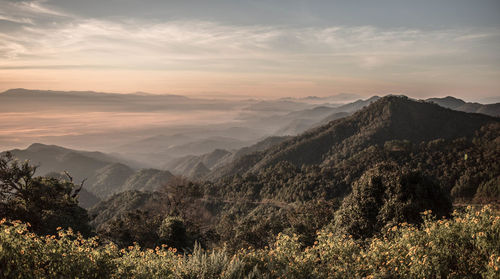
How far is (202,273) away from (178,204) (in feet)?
113

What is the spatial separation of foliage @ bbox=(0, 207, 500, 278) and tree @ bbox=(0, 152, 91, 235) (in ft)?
55.9

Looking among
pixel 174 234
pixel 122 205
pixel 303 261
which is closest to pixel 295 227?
pixel 174 234

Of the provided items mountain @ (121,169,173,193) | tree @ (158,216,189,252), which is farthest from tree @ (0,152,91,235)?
mountain @ (121,169,173,193)

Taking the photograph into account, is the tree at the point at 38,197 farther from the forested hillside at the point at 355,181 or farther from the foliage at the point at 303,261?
the foliage at the point at 303,261

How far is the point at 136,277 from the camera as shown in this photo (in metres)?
8.59

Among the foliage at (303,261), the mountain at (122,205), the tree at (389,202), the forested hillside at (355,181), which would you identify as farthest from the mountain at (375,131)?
the foliage at (303,261)

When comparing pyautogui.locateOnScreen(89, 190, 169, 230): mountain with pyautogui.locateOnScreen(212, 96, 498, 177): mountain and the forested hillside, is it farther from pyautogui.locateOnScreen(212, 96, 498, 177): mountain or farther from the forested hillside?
pyautogui.locateOnScreen(212, 96, 498, 177): mountain

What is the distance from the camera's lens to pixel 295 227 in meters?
26.9

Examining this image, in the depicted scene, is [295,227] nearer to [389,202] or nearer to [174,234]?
[174,234]

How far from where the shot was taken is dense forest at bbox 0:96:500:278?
8273 mm

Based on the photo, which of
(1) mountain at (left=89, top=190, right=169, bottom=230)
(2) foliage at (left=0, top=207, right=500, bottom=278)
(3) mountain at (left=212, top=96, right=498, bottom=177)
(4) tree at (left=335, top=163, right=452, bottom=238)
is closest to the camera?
(2) foliage at (left=0, top=207, right=500, bottom=278)

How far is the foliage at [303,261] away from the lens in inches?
300

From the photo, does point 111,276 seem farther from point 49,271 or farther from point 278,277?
point 278,277

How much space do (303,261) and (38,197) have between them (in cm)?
2790
